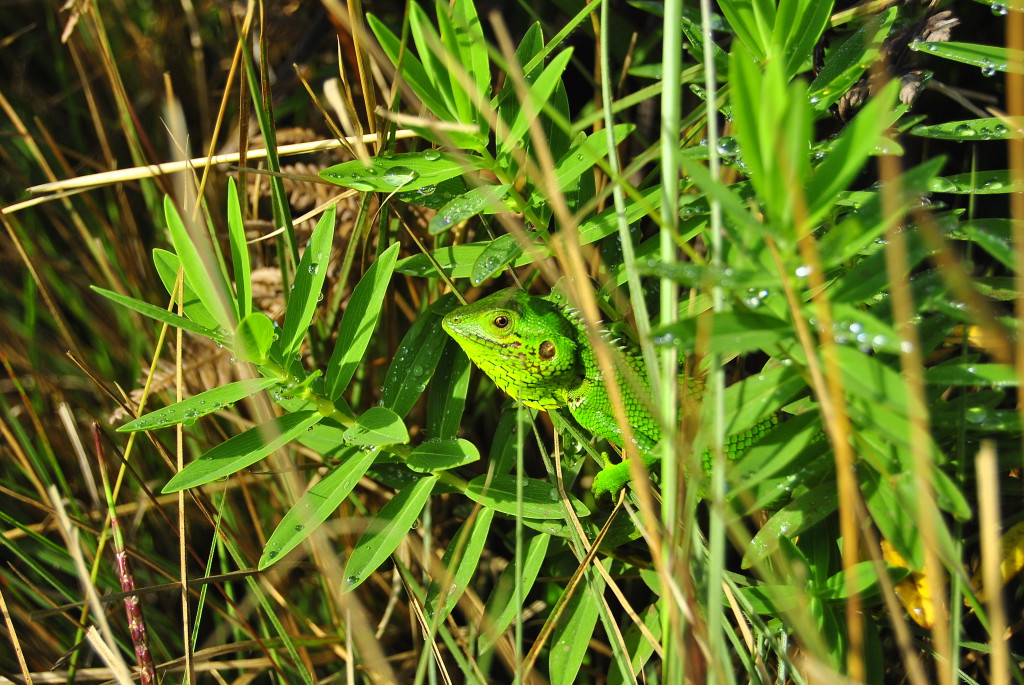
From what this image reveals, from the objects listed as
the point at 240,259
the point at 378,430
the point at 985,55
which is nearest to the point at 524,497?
the point at 378,430

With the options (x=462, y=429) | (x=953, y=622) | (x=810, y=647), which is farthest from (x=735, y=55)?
(x=462, y=429)

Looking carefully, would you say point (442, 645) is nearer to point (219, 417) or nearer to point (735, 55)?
point (219, 417)

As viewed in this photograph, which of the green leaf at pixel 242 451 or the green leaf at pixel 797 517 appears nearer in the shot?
the green leaf at pixel 797 517

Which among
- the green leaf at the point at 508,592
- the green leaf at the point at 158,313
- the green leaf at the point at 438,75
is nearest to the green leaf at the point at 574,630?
the green leaf at the point at 508,592

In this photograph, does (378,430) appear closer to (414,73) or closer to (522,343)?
(522,343)

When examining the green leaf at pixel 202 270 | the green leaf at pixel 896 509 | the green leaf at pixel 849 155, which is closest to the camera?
the green leaf at pixel 849 155

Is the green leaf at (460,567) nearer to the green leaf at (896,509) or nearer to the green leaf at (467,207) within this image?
the green leaf at (467,207)
